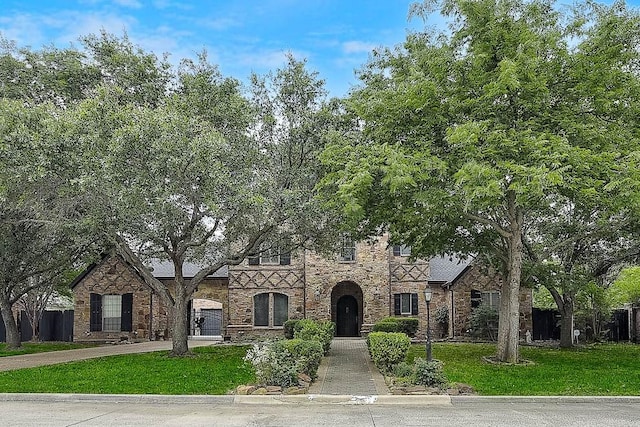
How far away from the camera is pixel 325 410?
1210 centimetres

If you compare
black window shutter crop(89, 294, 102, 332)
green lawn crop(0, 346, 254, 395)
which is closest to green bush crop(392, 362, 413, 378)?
green lawn crop(0, 346, 254, 395)

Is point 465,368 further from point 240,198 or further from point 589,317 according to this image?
point 589,317

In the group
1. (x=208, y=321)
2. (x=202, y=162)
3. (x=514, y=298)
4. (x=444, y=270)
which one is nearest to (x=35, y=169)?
(x=202, y=162)

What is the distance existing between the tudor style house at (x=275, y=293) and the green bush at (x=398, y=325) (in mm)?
1694

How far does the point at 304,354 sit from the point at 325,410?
2.81m

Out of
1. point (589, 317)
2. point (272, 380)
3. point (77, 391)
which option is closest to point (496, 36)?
point (272, 380)

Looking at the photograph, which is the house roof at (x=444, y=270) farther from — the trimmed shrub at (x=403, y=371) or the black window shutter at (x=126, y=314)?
the trimmed shrub at (x=403, y=371)

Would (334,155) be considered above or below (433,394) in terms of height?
above

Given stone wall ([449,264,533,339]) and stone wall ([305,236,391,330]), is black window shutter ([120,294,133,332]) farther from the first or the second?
stone wall ([449,264,533,339])

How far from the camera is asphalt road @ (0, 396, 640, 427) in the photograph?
1077cm

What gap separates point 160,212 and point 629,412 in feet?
36.6

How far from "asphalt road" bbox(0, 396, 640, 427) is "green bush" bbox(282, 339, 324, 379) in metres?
1.68

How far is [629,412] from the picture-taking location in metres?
12.0

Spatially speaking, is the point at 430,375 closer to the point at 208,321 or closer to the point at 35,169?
the point at 35,169
